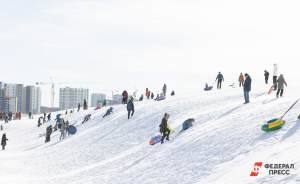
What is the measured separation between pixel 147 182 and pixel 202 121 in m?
8.56

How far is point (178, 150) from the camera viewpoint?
20922 mm

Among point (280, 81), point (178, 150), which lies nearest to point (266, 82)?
point (280, 81)

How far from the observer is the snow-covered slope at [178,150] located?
15.7 m

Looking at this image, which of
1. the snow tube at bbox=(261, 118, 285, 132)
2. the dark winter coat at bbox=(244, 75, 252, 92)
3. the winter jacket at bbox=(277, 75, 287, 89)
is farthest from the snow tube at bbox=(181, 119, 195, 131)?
the snow tube at bbox=(261, 118, 285, 132)

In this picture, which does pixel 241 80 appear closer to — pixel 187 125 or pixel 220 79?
pixel 220 79

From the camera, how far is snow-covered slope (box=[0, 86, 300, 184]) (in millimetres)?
15715

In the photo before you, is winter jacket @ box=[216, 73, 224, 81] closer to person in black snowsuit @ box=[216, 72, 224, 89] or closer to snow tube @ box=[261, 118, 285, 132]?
person in black snowsuit @ box=[216, 72, 224, 89]

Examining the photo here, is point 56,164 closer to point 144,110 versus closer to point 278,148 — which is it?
point 144,110

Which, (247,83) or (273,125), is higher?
(247,83)

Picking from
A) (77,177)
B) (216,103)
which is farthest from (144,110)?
(77,177)

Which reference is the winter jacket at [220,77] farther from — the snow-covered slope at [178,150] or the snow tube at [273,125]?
the snow tube at [273,125]

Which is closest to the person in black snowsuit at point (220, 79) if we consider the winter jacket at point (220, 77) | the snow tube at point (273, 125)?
the winter jacket at point (220, 77)

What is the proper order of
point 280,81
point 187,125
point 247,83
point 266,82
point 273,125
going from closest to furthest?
1. point 273,125
2. point 187,125
3. point 280,81
4. point 247,83
5. point 266,82

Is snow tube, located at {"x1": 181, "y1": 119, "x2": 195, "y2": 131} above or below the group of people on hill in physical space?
below
